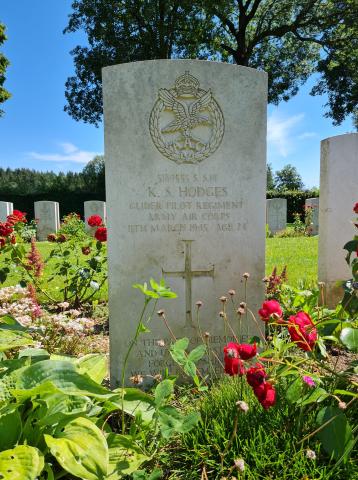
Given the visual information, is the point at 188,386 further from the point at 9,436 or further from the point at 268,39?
the point at 268,39

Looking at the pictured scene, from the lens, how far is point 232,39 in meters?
18.7

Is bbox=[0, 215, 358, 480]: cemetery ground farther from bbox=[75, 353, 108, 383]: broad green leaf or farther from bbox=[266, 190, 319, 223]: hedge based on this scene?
bbox=[266, 190, 319, 223]: hedge

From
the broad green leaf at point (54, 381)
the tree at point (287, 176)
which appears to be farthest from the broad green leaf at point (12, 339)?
the tree at point (287, 176)

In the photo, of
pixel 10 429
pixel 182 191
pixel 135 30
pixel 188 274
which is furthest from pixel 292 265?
pixel 135 30

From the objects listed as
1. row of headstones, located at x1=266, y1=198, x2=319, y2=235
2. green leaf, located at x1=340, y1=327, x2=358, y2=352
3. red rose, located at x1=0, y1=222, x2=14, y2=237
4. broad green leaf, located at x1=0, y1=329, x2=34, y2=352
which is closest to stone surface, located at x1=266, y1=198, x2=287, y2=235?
row of headstones, located at x1=266, y1=198, x2=319, y2=235

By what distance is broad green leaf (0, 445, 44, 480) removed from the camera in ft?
4.17

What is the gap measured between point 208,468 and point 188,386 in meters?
1.03

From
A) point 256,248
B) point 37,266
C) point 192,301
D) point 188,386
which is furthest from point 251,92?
point 37,266

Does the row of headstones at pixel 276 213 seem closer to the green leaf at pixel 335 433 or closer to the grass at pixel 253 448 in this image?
the grass at pixel 253 448

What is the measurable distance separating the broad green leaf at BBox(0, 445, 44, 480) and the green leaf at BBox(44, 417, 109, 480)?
70 mm

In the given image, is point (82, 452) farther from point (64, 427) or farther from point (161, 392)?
point (161, 392)

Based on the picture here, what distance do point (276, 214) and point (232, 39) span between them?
9765mm

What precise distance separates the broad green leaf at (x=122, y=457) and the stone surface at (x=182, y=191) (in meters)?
1.07

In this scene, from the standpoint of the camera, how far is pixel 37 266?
13.7 feet
